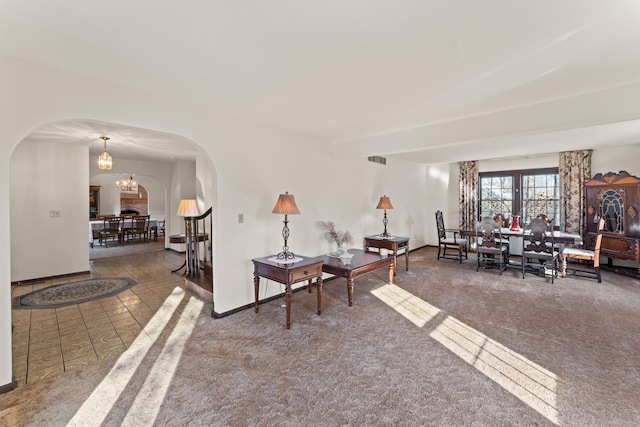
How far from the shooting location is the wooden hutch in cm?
492

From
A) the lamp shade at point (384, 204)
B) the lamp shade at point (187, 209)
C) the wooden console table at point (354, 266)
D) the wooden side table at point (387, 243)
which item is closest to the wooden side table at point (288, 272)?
the wooden console table at point (354, 266)

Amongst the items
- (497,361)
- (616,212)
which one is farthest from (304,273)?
(616,212)

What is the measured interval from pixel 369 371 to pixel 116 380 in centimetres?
199

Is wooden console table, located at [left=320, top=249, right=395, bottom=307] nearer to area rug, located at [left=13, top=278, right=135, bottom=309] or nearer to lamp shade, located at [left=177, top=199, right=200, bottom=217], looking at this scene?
lamp shade, located at [left=177, top=199, right=200, bottom=217]

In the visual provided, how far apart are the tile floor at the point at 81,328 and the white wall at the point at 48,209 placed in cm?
39

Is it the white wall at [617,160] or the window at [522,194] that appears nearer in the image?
the white wall at [617,160]

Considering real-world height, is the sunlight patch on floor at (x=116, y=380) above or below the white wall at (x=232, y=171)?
below

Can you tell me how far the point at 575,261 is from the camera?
6.27m

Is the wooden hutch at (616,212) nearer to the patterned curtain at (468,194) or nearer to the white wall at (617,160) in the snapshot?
the white wall at (617,160)

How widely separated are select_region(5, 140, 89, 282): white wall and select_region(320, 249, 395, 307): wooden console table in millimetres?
4868

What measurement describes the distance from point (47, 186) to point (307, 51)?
5.66 metres

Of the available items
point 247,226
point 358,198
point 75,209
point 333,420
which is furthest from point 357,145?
point 75,209

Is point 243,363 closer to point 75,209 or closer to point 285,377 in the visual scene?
point 285,377

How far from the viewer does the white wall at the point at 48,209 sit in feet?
15.9
